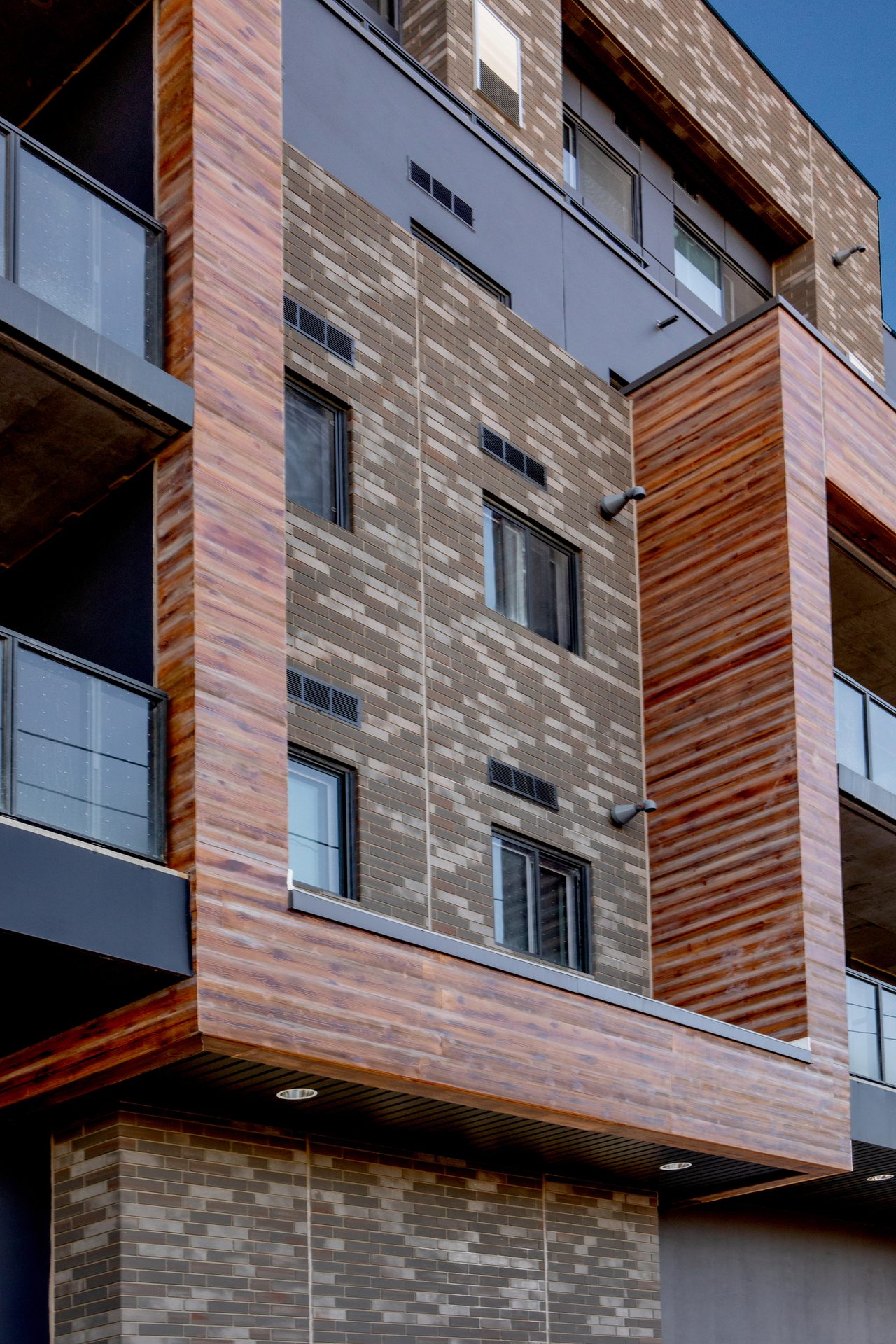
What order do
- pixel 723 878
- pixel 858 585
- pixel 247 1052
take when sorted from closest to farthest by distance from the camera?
pixel 247 1052, pixel 723 878, pixel 858 585

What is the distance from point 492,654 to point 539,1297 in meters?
5.50

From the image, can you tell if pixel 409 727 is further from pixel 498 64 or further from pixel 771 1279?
pixel 498 64

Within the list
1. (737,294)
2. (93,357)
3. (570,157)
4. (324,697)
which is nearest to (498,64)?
(570,157)

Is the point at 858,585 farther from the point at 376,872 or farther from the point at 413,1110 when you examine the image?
the point at 413,1110

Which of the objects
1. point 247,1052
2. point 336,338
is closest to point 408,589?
point 336,338

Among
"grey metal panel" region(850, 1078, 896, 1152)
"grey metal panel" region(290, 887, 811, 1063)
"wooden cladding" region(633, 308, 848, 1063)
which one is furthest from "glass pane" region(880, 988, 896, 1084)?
"grey metal panel" region(290, 887, 811, 1063)

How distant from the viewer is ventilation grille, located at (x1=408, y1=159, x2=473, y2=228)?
1720 cm

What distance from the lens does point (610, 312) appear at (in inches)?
785

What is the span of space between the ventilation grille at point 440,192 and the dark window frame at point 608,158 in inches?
144

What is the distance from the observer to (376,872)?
44.9 ft

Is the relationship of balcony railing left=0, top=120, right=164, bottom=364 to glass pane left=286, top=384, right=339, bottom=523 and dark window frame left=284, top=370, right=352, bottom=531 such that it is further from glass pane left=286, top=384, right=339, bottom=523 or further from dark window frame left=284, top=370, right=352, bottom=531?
dark window frame left=284, top=370, right=352, bottom=531

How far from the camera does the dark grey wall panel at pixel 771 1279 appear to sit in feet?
52.3

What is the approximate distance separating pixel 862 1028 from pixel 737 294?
13048mm

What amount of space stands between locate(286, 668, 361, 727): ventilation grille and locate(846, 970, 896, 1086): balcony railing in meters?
5.55
